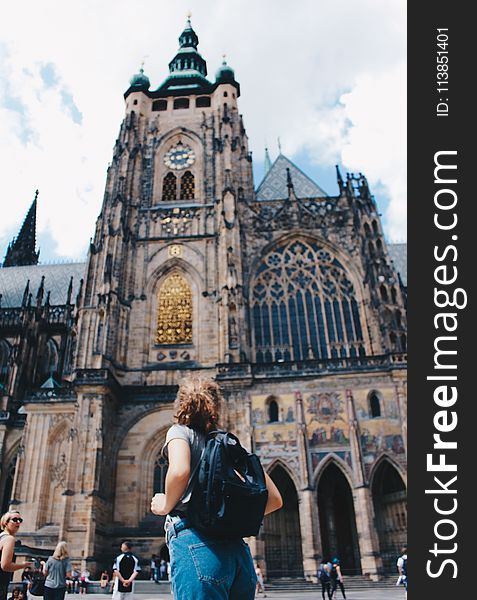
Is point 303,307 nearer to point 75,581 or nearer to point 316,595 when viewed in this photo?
point 316,595

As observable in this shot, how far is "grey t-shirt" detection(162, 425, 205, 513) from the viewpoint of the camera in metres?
2.12

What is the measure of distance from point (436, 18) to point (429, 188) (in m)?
2.03

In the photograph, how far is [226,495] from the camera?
199cm

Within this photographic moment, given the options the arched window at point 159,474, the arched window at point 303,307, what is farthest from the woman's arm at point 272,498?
the arched window at point 303,307

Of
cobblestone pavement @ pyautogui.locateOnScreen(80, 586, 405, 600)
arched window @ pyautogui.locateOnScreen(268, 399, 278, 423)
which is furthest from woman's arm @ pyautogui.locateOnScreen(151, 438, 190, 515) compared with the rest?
arched window @ pyautogui.locateOnScreen(268, 399, 278, 423)

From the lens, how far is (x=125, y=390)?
22.8 meters

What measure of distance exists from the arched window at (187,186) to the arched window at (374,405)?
1559cm

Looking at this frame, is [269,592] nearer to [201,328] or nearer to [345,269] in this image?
[201,328]

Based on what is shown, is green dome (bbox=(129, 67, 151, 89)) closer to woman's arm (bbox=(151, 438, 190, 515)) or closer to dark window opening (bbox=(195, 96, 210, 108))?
dark window opening (bbox=(195, 96, 210, 108))

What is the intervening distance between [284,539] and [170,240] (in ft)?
51.0

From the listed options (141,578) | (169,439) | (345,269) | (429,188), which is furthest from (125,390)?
(169,439)

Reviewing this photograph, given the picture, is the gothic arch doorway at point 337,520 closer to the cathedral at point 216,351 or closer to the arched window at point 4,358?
the cathedral at point 216,351

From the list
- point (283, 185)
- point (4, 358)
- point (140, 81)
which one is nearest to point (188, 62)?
point (140, 81)

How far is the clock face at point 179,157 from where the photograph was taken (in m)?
30.4
